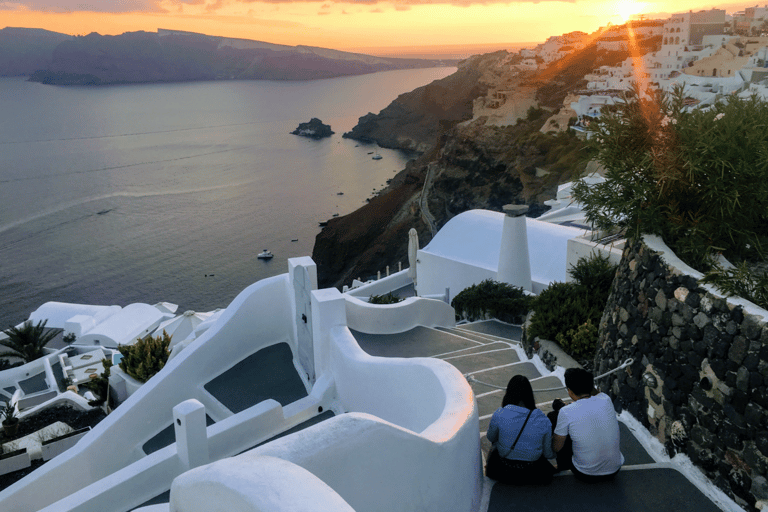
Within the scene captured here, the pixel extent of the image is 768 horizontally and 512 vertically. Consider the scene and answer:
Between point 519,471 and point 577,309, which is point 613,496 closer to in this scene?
point 519,471

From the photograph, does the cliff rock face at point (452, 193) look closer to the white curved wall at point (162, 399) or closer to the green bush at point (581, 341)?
the white curved wall at point (162, 399)

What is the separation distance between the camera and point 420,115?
119688 millimetres

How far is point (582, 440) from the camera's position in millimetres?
4688

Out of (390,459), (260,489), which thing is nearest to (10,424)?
(390,459)

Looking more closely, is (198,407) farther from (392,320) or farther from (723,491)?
(723,491)

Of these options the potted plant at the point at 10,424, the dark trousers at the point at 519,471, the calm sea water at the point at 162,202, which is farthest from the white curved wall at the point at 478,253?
the calm sea water at the point at 162,202

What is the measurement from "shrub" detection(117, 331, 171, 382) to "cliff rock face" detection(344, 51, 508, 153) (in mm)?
98897

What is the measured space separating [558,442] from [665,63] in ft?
246

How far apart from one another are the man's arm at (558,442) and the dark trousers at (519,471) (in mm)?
143

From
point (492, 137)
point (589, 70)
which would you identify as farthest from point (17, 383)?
point (589, 70)

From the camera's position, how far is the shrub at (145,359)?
1181 centimetres

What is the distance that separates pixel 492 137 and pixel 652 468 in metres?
60.6

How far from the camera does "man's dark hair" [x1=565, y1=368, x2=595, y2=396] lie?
4.66 meters

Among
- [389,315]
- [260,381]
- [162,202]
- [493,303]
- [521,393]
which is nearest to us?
[521,393]
